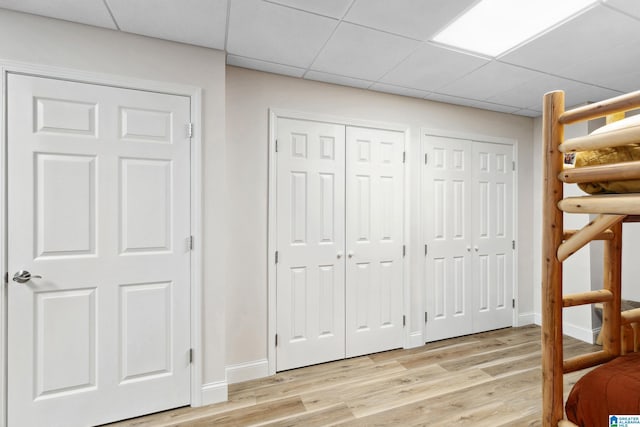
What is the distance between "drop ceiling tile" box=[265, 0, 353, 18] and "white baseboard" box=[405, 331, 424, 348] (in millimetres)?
2764

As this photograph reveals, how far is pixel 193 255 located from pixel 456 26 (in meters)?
2.23

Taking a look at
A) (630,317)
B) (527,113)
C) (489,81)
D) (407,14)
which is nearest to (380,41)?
(407,14)

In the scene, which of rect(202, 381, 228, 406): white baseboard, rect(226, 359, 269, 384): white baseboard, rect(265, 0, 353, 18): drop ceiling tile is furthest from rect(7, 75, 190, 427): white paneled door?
rect(265, 0, 353, 18): drop ceiling tile

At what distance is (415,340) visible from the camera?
3055 mm

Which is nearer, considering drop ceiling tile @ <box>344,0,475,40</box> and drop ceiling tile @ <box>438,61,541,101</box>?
drop ceiling tile @ <box>344,0,475,40</box>

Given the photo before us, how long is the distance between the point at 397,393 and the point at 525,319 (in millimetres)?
2287

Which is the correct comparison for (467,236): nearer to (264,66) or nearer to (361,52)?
(361,52)

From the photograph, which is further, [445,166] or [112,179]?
[445,166]

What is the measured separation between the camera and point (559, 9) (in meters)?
1.73

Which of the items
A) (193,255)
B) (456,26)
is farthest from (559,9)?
(193,255)

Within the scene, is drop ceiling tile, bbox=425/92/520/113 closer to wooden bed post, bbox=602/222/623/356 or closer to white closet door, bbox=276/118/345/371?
white closet door, bbox=276/118/345/371

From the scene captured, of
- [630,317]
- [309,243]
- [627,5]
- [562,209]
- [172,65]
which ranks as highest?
[627,5]

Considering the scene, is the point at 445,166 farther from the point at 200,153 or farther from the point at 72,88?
the point at 72,88

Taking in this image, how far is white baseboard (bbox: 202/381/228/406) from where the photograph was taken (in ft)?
6.99
